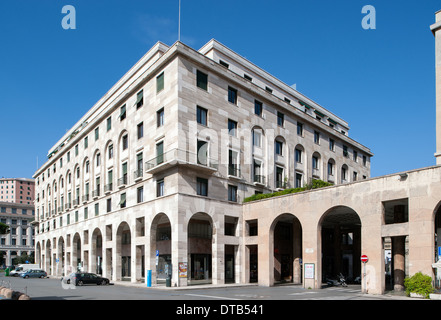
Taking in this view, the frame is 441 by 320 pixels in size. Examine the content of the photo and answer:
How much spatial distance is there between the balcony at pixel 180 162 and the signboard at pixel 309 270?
38.0 ft

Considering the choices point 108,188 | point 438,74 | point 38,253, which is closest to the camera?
point 438,74

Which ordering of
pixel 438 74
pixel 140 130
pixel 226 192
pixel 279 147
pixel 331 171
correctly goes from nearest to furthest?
pixel 438 74 < pixel 226 192 < pixel 140 130 < pixel 279 147 < pixel 331 171

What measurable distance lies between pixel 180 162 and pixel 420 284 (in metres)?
19.8

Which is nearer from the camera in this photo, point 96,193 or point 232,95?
point 232,95

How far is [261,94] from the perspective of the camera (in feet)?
146

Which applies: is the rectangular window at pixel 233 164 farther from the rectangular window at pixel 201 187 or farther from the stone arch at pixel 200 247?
the stone arch at pixel 200 247

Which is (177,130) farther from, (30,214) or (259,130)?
(30,214)

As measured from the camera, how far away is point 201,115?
38000 millimetres

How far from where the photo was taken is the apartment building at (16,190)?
175 meters

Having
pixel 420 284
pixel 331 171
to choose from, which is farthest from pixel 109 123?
pixel 420 284

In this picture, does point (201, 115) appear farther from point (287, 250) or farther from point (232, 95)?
point (287, 250)

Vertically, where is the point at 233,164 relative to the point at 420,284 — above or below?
above

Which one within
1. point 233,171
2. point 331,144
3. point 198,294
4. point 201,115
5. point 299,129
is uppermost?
point 299,129

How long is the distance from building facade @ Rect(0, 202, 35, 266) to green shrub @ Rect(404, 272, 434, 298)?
119 meters
